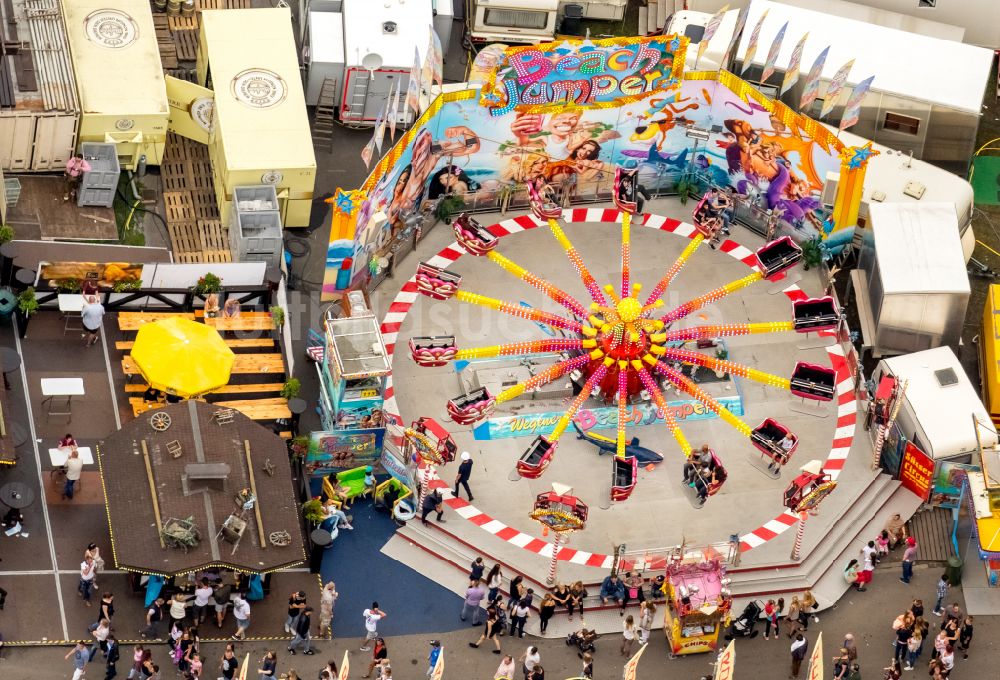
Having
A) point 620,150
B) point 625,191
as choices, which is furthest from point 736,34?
point 625,191

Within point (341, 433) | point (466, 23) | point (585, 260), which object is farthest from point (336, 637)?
point (466, 23)

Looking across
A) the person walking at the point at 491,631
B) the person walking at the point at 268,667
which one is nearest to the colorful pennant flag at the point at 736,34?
the person walking at the point at 491,631

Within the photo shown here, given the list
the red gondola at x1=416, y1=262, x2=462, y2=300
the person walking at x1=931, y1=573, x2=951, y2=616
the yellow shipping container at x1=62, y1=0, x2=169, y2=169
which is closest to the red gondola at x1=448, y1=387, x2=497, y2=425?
the red gondola at x1=416, y1=262, x2=462, y2=300

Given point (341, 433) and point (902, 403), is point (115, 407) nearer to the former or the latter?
point (341, 433)

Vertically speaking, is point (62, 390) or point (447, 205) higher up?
point (447, 205)

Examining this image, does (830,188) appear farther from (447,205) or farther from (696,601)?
(696,601)
